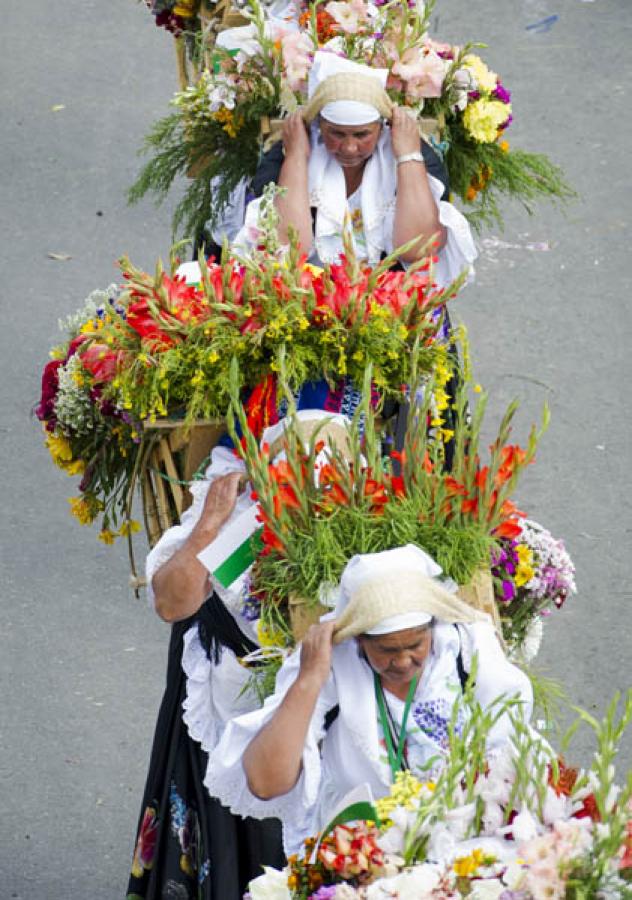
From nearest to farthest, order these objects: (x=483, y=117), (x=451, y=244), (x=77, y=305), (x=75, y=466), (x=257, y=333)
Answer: (x=257, y=333) < (x=75, y=466) < (x=451, y=244) < (x=483, y=117) < (x=77, y=305)

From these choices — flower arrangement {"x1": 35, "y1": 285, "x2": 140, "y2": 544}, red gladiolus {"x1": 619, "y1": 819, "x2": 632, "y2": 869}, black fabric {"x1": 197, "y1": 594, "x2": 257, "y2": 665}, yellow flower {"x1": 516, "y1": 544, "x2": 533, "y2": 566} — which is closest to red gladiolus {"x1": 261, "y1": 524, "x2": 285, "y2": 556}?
black fabric {"x1": 197, "y1": 594, "x2": 257, "y2": 665}

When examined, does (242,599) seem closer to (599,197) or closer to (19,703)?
(19,703)

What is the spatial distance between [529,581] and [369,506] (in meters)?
0.83

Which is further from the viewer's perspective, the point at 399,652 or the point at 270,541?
the point at 270,541

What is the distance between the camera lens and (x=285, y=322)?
362cm

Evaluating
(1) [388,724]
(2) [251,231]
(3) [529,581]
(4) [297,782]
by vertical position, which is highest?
(2) [251,231]

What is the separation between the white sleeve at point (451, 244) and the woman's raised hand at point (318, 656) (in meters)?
1.88

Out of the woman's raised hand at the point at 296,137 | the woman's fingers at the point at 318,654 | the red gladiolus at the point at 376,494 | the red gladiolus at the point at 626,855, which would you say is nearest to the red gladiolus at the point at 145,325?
the red gladiolus at the point at 376,494

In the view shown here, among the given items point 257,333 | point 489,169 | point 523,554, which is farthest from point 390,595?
point 489,169

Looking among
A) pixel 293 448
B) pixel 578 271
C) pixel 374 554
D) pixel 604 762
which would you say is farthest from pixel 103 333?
pixel 578 271

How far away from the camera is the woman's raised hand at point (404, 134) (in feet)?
15.7

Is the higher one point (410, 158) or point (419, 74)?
point (419, 74)

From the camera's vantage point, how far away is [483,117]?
16.6 feet

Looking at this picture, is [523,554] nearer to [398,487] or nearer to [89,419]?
[398,487]
